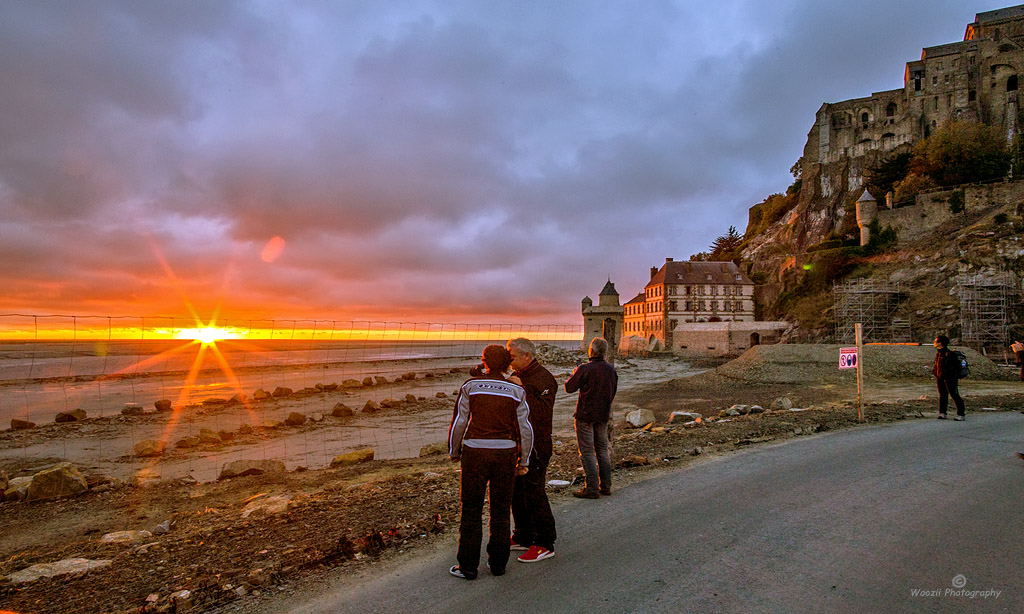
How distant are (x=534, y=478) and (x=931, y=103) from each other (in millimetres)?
84187

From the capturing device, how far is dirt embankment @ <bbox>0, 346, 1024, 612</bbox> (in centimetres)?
471

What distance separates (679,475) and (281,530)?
5800 mm

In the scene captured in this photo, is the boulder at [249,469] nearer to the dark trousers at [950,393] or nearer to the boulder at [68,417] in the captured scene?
the boulder at [68,417]

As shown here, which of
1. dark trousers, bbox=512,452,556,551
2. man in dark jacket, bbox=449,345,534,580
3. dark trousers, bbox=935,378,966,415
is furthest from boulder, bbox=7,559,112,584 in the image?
dark trousers, bbox=935,378,966,415

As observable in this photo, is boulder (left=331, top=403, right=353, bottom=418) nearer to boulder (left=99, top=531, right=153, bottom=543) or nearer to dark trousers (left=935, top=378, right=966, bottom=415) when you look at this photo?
boulder (left=99, top=531, right=153, bottom=543)

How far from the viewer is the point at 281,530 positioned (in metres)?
6.15

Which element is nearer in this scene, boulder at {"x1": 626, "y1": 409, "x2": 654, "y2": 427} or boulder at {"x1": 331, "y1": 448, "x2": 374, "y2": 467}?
boulder at {"x1": 331, "y1": 448, "x2": 374, "y2": 467}

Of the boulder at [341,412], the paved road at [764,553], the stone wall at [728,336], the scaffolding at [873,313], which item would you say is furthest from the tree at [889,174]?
the paved road at [764,553]

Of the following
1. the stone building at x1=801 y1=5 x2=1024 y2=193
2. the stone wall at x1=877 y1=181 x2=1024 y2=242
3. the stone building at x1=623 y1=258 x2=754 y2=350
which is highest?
the stone building at x1=801 y1=5 x2=1024 y2=193

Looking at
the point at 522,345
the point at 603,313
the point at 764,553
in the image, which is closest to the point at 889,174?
the point at 603,313

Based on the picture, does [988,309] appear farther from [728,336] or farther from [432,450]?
[432,450]

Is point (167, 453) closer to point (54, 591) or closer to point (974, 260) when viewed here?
point (54, 591)

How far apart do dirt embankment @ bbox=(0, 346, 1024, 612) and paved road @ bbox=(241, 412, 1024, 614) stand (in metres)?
0.73

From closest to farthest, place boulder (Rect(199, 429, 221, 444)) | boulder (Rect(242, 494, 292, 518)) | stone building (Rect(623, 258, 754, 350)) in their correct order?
boulder (Rect(242, 494, 292, 518)) → boulder (Rect(199, 429, 221, 444)) → stone building (Rect(623, 258, 754, 350))
